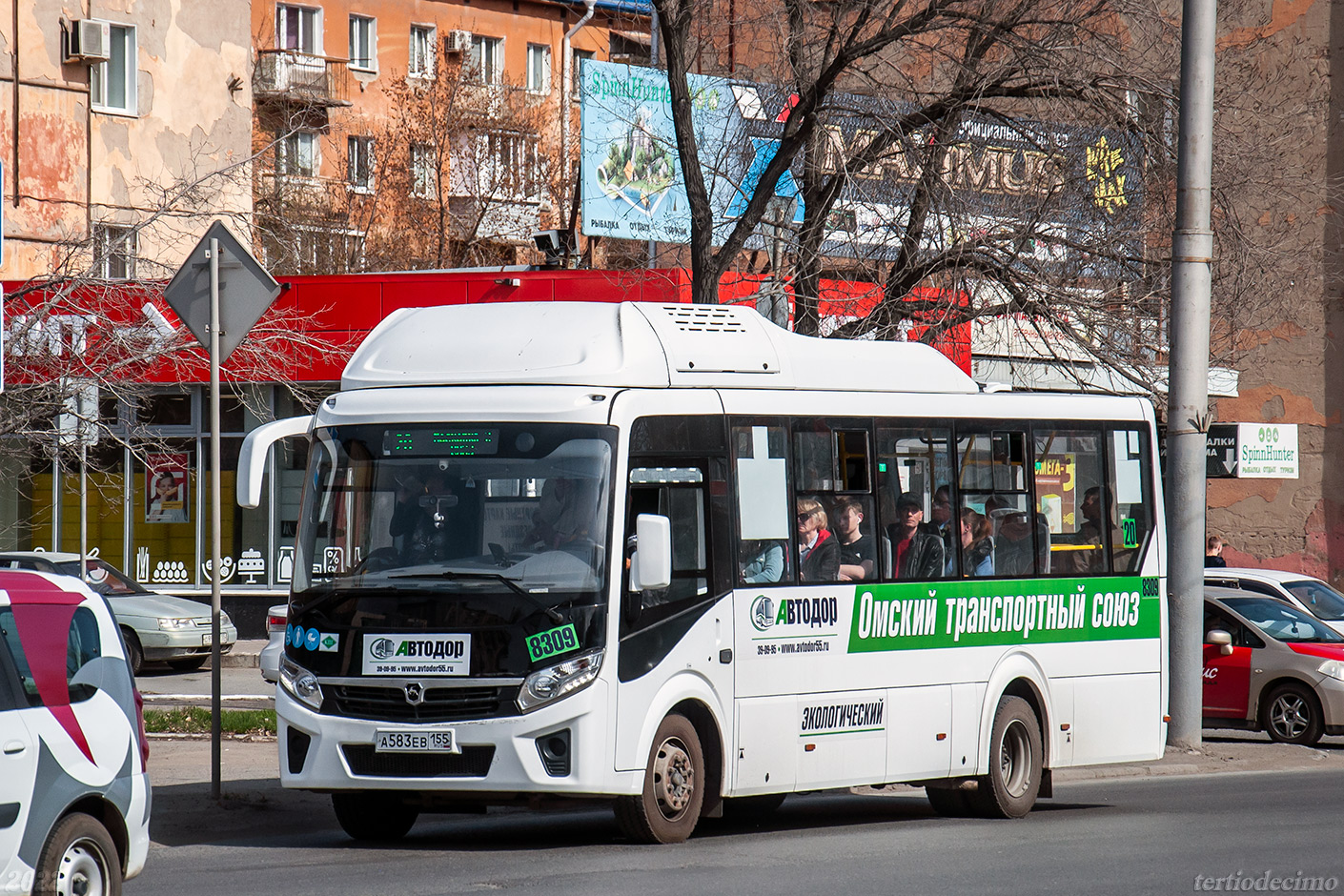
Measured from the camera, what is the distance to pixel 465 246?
42.9 meters

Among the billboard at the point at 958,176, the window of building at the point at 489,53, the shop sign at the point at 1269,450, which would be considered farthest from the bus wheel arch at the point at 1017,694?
the window of building at the point at 489,53

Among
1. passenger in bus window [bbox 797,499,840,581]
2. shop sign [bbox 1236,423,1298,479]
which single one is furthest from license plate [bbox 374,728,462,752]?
shop sign [bbox 1236,423,1298,479]

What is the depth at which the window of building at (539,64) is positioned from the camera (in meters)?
54.0

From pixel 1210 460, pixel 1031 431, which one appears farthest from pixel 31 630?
pixel 1210 460

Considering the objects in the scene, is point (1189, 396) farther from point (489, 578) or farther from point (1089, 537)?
point (489, 578)

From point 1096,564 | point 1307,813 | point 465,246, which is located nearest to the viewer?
point 1307,813

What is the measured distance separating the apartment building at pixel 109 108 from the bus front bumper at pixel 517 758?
23.9 meters

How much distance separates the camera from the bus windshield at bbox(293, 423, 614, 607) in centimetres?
1034

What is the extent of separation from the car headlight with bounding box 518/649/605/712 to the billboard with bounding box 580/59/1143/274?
729cm

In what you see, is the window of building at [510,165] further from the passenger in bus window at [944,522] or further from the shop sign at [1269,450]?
the passenger in bus window at [944,522]

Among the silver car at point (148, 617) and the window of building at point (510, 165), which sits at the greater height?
the window of building at point (510, 165)

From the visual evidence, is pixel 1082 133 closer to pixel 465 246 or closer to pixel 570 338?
pixel 570 338

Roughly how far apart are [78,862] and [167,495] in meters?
22.9

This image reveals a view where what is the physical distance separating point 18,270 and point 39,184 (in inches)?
101
